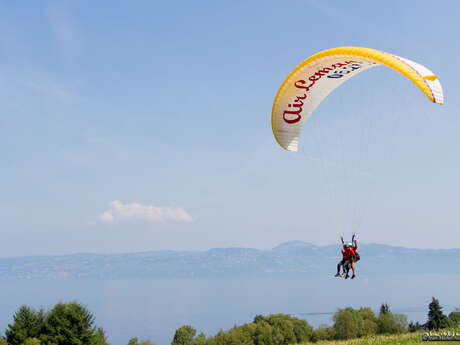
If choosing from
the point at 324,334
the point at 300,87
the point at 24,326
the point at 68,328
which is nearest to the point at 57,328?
the point at 68,328

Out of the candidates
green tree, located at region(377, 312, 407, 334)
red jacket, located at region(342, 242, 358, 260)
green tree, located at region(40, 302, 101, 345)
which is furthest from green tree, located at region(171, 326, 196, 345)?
red jacket, located at region(342, 242, 358, 260)

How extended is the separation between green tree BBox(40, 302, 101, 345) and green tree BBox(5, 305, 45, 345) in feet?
4.04

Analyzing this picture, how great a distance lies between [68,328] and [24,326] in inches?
141

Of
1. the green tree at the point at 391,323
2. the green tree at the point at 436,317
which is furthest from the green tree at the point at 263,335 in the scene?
the green tree at the point at 436,317

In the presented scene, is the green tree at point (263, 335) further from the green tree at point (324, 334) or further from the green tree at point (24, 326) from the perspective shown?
the green tree at point (24, 326)

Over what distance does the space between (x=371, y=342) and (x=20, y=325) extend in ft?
78.6

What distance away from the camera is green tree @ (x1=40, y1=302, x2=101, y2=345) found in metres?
27.0

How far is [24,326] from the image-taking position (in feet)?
93.1

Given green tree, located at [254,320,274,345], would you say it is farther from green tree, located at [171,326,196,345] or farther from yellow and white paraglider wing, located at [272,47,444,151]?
yellow and white paraglider wing, located at [272,47,444,151]

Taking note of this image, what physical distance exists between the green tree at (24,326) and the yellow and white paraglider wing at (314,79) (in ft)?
74.4

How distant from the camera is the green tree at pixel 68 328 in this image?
2698 centimetres

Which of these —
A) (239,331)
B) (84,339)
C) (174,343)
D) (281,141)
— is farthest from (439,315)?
(281,141)

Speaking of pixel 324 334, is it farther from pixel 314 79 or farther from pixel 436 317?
pixel 314 79

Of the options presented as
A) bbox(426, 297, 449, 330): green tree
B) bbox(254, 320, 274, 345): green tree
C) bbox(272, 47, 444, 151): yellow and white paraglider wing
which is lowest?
bbox(254, 320, 274, 345): green tree
